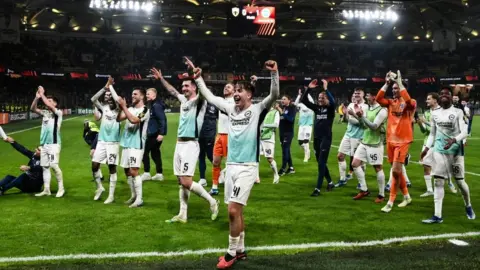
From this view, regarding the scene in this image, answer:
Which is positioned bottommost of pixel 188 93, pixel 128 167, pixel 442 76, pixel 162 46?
pixel 128 167

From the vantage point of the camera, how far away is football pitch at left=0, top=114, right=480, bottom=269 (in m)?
6.20

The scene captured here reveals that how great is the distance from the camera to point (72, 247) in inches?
267

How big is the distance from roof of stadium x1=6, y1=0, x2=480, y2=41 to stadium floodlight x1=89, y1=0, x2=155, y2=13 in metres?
1.34

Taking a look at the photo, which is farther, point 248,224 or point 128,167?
point 128,167

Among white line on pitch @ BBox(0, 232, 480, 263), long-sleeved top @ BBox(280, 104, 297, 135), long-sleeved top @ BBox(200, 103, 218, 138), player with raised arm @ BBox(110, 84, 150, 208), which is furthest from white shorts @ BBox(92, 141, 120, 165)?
long-sleeved top @ BBox(280, 104, 297, 135)

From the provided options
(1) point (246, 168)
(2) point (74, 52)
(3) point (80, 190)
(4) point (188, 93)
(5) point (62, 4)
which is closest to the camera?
(1) point (246, 168)

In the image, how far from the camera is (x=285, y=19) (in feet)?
199

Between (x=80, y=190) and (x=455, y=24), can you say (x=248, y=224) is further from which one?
(x=455, y=24)

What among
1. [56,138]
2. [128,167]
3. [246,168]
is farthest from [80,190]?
[246,168]

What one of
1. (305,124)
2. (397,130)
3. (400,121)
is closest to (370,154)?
(397,130)

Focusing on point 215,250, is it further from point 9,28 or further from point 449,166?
point 9,28

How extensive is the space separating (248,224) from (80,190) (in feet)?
16.4

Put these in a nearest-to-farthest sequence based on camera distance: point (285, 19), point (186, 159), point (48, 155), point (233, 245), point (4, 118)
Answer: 1. point (233, 245)
2. point (186, 159)
3. point (48, 155)
4. point (4, 118)
5. point (285, 19)

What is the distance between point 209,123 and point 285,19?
5113cm
